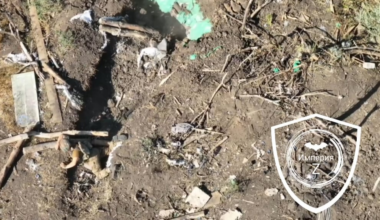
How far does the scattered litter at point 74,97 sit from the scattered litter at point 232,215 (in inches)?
74.7

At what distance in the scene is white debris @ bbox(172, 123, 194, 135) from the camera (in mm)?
5875

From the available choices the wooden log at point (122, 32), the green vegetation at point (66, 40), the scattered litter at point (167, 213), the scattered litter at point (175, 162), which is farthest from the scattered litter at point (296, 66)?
the green vegetation at point (66, 40)

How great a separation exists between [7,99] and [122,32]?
147 cm

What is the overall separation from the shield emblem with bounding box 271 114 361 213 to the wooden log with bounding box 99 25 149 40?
176 centimetres

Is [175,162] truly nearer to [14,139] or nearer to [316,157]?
[316,157]

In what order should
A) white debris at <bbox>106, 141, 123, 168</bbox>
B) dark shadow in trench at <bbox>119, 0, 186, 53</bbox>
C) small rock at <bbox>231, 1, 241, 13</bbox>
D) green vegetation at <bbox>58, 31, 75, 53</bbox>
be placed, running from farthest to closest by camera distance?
1. dark shadow in trench at <bbox>119, 0, 186, 53</bbox>
2. small rock at <bbox>231, 1, 241, 13</bbox>
3. green vegetation at <bbox>58, 31, 75, 53</bbox>
4. white debris at <bbox>106, 141, 123, 168</bbox>

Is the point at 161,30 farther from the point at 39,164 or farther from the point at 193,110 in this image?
the point at 39,164

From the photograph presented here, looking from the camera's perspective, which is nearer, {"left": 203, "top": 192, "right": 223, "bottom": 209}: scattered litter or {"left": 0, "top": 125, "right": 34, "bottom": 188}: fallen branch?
{"left": 203, "top": 192, "right": 223, "bottom": 209}: scattered litter

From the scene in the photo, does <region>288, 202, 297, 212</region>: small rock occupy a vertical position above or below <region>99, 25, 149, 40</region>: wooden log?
below

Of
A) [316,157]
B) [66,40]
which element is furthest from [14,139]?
[316,157]

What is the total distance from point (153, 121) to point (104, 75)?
0.77m

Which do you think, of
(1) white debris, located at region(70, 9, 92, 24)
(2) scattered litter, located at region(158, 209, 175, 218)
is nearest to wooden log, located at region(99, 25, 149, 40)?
(1) white debris, located at region(70, 9, 92, 24)

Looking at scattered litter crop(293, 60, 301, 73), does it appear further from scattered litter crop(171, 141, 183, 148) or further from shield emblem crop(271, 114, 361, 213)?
scattered litter crop(171, 141, 183, 148)

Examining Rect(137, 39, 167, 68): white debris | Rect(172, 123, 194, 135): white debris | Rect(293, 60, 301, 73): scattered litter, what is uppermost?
Rect(137, 39, 167, 68): white debris
